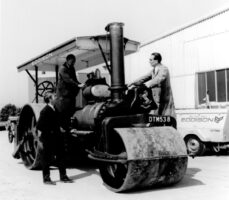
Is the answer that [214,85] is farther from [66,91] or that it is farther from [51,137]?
[51,137]

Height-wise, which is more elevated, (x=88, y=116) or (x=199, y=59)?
(x=199, y=59)

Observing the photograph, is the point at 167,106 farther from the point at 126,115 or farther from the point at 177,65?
the point at 177,65

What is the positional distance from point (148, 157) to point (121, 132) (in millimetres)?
449

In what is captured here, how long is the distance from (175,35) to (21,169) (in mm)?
9169

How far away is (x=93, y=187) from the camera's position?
16.7 ft

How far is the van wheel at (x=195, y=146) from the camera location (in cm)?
858

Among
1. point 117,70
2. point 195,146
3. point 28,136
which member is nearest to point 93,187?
point 117,70

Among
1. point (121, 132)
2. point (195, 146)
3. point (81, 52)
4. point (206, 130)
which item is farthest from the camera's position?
point (195, 146)

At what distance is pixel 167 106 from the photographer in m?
5.55

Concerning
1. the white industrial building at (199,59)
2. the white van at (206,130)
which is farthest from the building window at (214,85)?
the white van at (206,130)

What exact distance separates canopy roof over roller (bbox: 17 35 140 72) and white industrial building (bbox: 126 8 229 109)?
5731 millimetres

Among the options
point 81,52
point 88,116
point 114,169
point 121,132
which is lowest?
point 114,169

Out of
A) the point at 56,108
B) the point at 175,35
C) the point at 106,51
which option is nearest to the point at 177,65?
the point at 175,35

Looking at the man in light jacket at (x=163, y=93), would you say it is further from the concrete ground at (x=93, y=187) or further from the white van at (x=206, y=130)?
the white van at (x=206, y=130)
